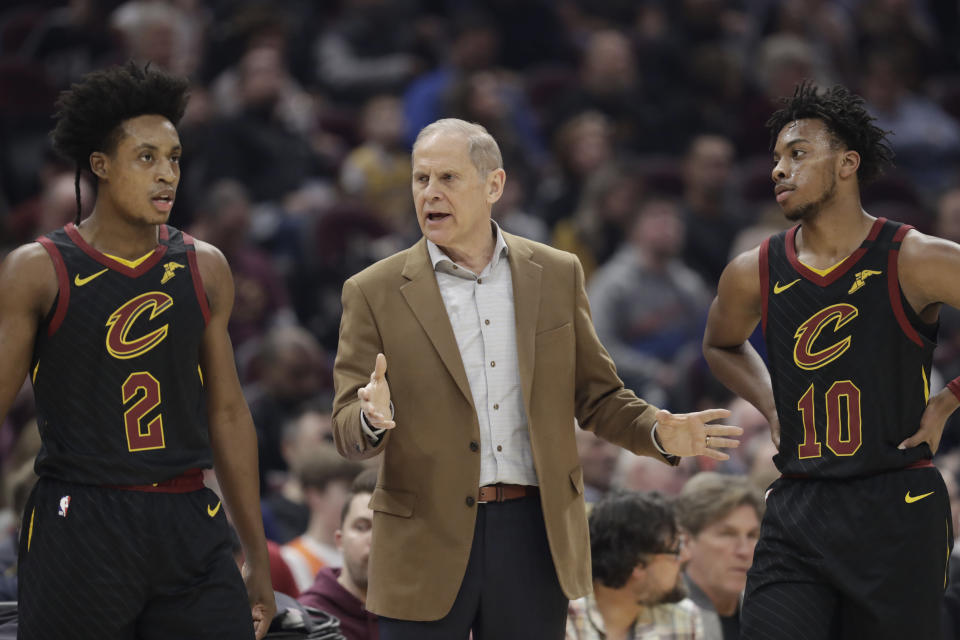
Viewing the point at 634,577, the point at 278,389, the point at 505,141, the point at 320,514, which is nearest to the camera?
the point at 634,577

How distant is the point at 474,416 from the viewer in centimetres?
381

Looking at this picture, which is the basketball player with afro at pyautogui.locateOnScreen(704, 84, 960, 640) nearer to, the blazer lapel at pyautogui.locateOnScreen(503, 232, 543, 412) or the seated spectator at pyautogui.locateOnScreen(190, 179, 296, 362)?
the blazer lapel at pyautogui.locateOnScreen(503, 232, 543, 412)

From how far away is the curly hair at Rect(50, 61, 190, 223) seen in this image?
378 cm

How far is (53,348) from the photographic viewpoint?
142 inches

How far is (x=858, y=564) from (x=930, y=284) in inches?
30.4

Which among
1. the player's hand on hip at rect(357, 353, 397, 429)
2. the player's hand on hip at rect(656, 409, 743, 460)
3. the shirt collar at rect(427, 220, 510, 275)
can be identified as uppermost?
the shirt collar at rect(427, 220, 510, 275)

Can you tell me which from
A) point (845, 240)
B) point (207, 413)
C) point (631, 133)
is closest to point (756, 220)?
point (631, 133)

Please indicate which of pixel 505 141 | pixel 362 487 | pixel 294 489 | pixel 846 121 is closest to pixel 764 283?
pixel 846 121

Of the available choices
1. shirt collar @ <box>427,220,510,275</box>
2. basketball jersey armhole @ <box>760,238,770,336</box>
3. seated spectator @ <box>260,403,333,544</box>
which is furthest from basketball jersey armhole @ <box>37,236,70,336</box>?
seated spectator @ <box>260,403,333,544</box>

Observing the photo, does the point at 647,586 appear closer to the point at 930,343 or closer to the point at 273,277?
the point at 930,343

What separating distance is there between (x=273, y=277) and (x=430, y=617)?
5441mm

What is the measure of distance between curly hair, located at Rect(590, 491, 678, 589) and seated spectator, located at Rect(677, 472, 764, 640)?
343 millimetres

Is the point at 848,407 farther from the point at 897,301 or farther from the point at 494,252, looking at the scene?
the point at 494,252

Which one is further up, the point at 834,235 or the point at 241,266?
the point at 241,266
